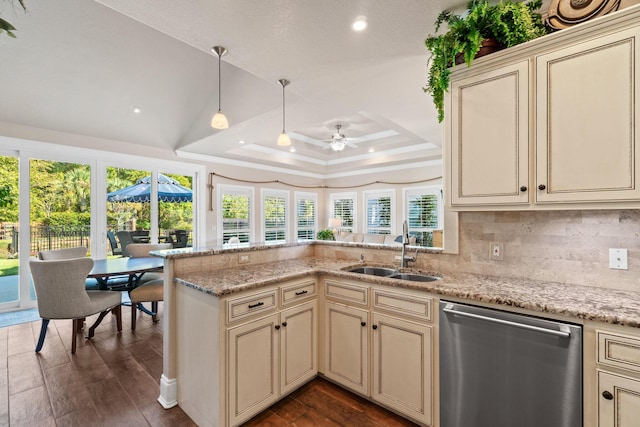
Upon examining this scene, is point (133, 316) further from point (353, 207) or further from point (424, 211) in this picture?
point (424, 211)

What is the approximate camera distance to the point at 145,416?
6.51 ft

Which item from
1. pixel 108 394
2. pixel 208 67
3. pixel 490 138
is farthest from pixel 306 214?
pixel 490 138

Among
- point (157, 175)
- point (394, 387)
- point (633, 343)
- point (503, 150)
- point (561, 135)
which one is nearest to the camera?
point (633, 343)

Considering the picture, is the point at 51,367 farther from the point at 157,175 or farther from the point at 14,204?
the point at 157,175

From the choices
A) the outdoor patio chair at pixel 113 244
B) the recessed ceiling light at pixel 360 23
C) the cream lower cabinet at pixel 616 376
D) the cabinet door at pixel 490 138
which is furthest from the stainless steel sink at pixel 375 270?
the outdoor patio chair at pixel 113 244

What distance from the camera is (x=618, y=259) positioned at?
1.69 metres

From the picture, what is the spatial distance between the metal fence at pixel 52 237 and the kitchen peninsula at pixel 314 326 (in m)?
3.41

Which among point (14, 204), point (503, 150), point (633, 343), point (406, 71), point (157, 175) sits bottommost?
point (633, 343)

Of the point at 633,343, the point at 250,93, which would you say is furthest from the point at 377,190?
the point at 633,343

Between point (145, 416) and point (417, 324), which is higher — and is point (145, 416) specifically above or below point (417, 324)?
below

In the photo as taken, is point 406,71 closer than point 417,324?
No

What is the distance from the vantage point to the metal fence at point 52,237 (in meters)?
4.01

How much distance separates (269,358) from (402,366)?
89 cm

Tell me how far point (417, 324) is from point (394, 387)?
49 centimetres
